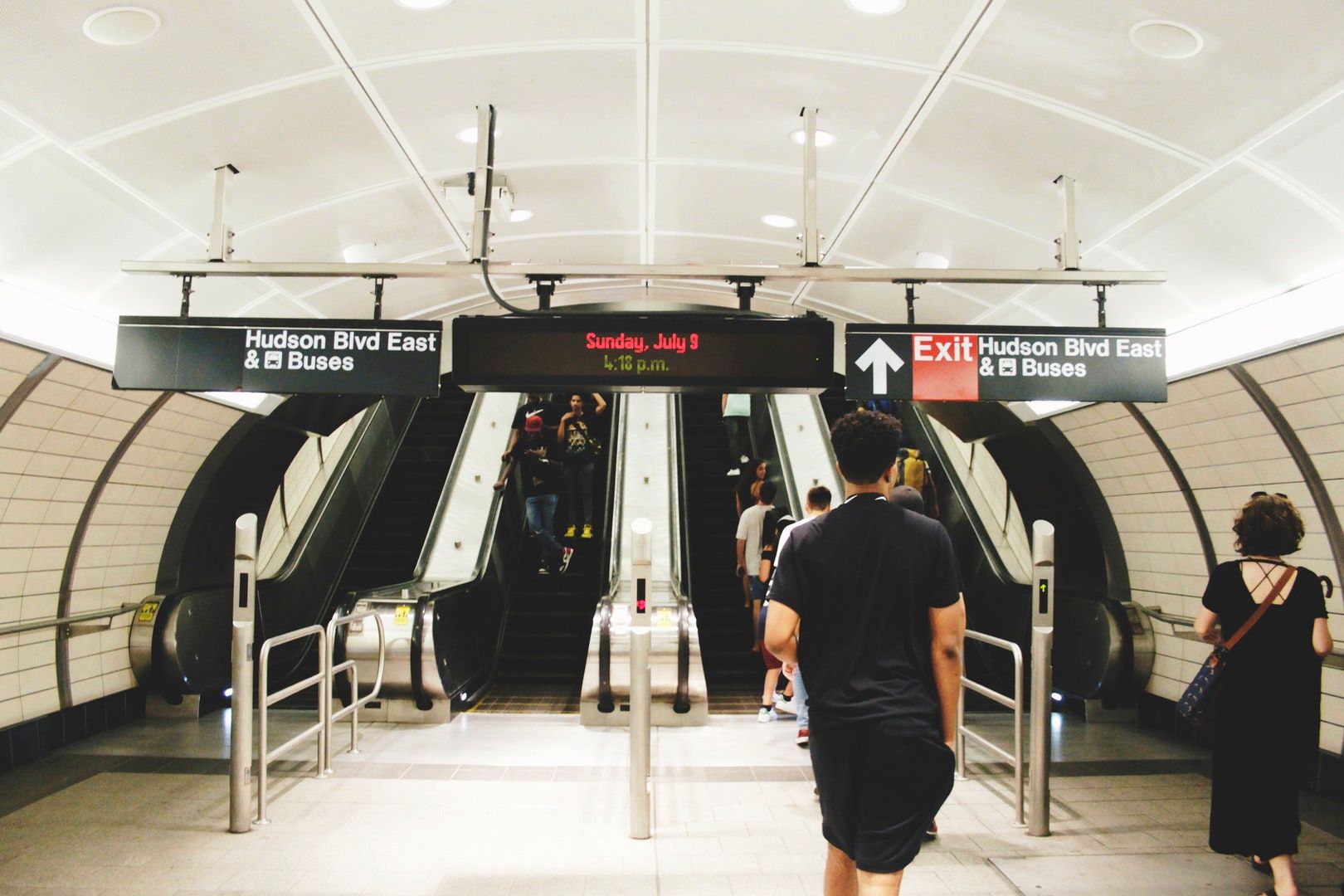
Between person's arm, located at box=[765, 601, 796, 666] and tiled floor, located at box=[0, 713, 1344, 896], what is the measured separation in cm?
186

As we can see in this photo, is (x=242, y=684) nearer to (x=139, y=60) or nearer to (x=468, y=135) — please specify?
(x=139, y=60)

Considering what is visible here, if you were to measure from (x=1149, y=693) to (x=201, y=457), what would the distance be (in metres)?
7.66

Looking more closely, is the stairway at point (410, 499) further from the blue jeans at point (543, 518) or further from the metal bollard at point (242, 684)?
the metal bollard at point (242, 684)

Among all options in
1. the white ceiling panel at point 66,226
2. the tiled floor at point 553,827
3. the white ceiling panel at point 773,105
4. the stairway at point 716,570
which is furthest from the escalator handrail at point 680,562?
the white ceiling panel at point 66,226

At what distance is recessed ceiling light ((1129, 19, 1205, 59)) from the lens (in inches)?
123

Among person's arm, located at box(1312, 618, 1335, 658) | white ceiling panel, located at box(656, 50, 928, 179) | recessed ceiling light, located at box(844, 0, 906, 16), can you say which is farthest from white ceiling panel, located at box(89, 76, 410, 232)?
person's arm, located at box(1312, 618, 1335, 658)

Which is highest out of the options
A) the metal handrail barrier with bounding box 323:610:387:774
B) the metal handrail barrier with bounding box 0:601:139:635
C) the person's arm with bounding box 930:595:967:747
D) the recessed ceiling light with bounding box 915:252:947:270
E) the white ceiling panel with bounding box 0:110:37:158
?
the recessed ceiling light with bounding box 915:252:947:270

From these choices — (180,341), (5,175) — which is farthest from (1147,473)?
(5,175)

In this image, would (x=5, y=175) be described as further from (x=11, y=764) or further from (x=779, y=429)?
(x=779, y=429)

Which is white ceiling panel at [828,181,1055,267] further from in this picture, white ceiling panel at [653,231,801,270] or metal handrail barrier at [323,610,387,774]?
metal handrail barrier at [323,610,387,774]

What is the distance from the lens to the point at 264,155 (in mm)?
4363

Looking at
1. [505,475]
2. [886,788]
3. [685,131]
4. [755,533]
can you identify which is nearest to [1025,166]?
[685,131]

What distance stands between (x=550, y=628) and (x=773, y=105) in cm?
638

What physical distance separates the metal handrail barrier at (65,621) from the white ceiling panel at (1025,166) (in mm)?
5792
